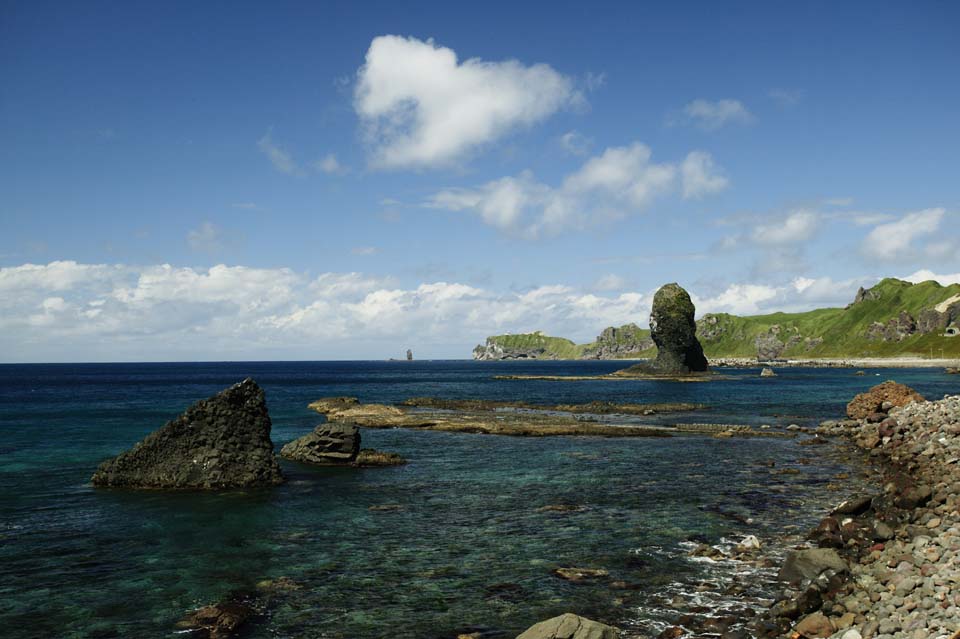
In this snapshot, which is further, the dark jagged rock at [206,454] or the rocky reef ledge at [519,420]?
the rocky reef ledge at [519,420]

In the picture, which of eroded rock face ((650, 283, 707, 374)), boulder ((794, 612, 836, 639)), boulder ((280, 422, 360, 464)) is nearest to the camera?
boulder ((794, 612, 836, 639))

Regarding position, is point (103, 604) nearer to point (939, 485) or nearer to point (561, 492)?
point (561, 492)

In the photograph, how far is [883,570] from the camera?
16.8 m

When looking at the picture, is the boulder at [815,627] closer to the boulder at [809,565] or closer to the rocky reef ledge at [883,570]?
the rocky reef ledge at [883,570]

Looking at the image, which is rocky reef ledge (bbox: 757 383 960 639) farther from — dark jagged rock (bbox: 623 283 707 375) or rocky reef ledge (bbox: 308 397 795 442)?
dark jagged rock (bbox: 623 283 707 375)

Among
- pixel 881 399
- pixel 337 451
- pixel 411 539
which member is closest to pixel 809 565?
pixel 411 539

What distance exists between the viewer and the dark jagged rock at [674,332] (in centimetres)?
17650

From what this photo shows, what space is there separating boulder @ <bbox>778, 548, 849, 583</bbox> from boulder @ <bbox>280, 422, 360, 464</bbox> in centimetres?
2990

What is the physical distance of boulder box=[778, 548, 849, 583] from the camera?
673 inches

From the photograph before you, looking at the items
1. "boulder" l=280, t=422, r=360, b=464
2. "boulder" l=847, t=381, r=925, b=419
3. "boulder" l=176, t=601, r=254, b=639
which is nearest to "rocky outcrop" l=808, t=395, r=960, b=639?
"boulder" l=176, t=601, r=254, b=639

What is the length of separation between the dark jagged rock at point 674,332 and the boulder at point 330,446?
148242 mm

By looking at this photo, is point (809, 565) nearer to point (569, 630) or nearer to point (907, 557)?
point (907, 557)

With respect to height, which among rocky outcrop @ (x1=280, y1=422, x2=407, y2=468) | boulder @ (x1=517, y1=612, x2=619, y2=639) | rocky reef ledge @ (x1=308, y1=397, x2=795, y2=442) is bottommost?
rocky reef ledge @ (x1=308, y1=397, x2=795, y2=442)

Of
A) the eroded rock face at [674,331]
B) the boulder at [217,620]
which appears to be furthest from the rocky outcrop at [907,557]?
the eroded rock face at [674,331]
